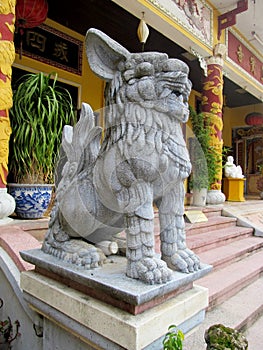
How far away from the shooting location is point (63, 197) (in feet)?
4.05

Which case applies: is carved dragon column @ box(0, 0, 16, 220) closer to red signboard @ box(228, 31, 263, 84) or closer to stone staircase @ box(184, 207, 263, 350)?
stone staircase @ box(184, 207, 263, 350)

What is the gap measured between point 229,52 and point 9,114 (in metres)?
4.66

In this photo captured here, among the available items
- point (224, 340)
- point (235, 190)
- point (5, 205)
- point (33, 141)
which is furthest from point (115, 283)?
point (235, 190)

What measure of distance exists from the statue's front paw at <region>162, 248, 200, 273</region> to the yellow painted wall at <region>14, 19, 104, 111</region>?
164 inches

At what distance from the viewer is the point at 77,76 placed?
204 inches

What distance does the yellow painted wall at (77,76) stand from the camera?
4426 millimetres

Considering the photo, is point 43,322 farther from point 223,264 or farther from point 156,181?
point 223,264

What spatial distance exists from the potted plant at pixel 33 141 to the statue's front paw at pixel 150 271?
5.63ft

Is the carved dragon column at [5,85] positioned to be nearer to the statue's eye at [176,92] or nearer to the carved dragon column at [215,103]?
the statue's eye at [176,92]

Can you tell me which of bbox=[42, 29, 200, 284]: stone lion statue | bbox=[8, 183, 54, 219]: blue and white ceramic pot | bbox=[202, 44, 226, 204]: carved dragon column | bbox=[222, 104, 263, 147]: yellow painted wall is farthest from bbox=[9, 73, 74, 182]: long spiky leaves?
bbox=[222, 104, 263, 147]: yellow painted wall

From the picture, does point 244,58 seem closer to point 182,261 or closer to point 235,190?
point 235,190

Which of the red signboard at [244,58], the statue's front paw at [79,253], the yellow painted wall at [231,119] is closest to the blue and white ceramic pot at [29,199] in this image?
the statue's front paw at [79,253]

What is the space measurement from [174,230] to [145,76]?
1.95 feet

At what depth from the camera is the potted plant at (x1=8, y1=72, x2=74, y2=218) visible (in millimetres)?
2490
